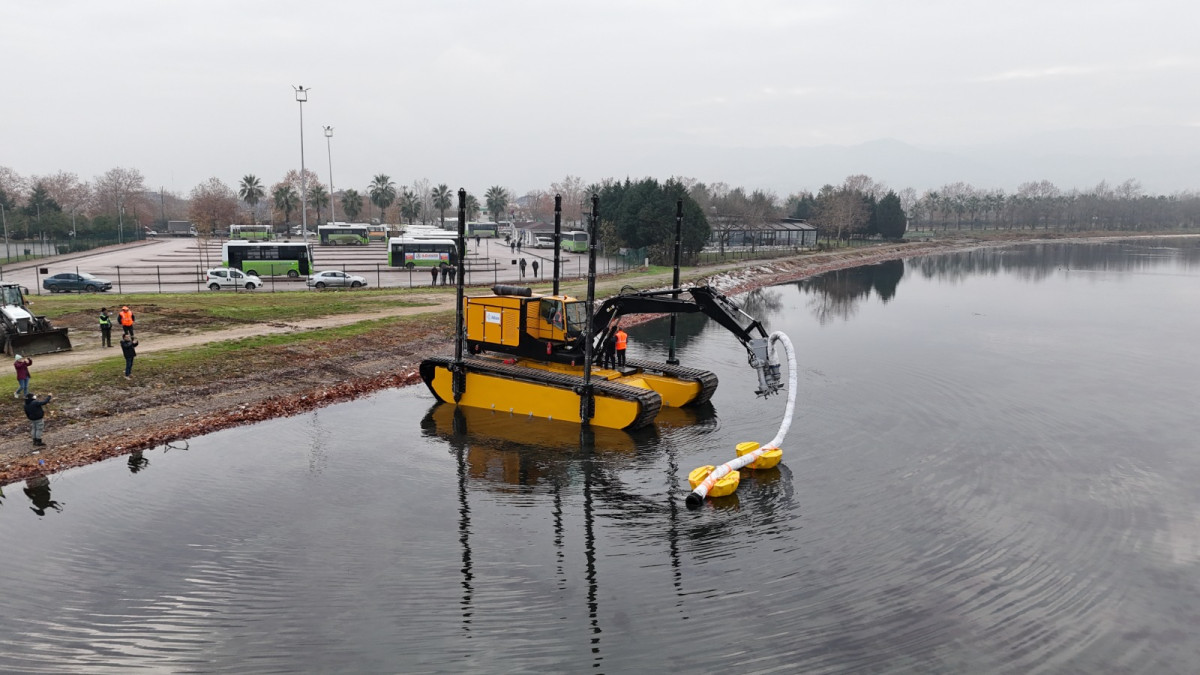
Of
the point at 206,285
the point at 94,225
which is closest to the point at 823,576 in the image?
the point at 206,285

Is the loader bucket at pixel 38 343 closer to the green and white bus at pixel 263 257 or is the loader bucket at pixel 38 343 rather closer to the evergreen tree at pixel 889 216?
the green and white bus at pixel 263 257

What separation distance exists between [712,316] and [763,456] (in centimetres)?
455

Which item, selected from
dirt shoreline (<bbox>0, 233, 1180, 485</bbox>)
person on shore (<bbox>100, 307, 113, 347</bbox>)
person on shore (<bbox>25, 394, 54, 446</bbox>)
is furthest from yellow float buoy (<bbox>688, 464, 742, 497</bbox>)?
person on shore (<bbox>100, 307, 113, 347</bbox>)

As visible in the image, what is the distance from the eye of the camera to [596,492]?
16047 mm

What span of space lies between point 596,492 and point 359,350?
15.8m

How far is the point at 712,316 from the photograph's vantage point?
20.3 m

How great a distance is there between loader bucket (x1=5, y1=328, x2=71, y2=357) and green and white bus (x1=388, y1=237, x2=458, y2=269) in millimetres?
37691

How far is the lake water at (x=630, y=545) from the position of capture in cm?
1048

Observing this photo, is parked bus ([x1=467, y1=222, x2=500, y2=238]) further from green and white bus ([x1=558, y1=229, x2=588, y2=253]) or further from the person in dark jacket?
the person in dark jacket

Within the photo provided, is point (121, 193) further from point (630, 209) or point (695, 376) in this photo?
point (695, 376)

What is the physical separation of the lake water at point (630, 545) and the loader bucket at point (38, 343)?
36.2 feet

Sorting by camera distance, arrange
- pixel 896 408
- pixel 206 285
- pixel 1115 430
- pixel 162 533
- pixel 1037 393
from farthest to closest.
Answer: pixel 206 285 < pixel 1037 393 < pixel 896 408 < pixel 1115 430 < pixel 162 533

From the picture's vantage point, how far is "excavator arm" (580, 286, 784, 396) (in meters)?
18.8

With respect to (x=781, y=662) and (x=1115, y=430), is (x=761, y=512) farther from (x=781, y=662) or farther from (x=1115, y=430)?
(x=1115, y=430)
